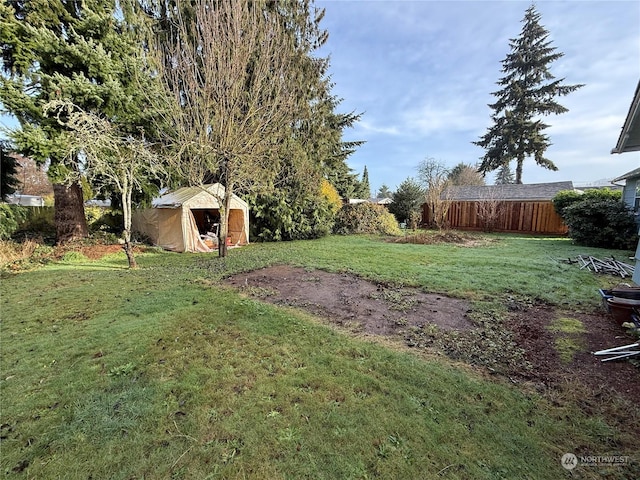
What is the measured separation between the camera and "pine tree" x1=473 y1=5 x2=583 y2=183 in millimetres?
21469

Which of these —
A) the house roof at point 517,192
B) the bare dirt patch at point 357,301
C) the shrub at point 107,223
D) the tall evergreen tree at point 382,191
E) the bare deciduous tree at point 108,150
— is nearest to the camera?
the bare dirt patch at point 357,301

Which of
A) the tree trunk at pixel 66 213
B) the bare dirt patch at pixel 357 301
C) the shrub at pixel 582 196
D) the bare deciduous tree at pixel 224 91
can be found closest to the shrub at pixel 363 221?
the shrub at pixel 582 196

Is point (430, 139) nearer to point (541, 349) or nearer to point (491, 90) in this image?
point (491, 90)

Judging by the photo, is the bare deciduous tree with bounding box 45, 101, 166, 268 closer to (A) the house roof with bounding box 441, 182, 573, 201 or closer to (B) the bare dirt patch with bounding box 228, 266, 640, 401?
(B) the bare dirt patch with bounding box 228, 266, 640, 401

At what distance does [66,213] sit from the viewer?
10070 mm

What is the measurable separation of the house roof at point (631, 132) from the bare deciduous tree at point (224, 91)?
24.3 feet

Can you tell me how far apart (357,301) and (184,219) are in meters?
7.86

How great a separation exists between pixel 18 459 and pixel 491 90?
1188 inches

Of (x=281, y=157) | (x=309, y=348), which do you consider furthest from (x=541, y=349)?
(x=281, y=157)

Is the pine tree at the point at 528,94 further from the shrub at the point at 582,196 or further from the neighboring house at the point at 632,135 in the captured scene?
the neighboring house at the point at 632,135

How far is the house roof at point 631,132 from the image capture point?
463 centimetres

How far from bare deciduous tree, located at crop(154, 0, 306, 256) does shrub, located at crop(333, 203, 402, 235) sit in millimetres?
8015

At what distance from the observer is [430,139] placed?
2038 cm

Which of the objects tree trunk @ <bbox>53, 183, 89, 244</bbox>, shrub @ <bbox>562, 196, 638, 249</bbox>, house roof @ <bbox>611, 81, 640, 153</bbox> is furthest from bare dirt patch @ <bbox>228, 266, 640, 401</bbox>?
shrub @ <bbox>562, 196, 638, 249</bbox>
